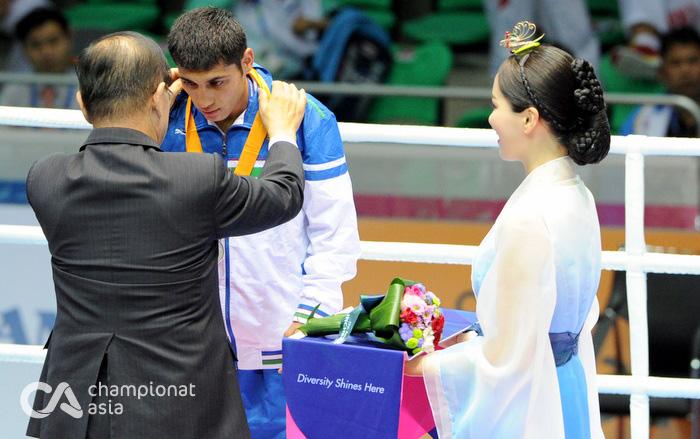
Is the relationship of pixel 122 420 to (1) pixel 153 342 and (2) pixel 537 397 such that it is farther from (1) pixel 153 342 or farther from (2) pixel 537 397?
(2) pixel 537 397

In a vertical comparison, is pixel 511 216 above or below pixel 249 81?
below

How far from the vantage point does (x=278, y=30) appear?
Answer: 21.0 feet

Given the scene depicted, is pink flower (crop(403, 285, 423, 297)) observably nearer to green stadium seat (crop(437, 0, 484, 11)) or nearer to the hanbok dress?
the hanbok dress

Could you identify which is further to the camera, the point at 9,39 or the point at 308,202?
the point at 9,39

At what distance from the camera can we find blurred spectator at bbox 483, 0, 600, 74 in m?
6.46

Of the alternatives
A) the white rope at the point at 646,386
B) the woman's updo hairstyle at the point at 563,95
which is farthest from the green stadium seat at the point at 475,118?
the woman's updo hairstyle at the point at 563,95

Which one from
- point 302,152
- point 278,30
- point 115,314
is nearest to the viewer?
point 115,314

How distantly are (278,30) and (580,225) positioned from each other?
14.1ft

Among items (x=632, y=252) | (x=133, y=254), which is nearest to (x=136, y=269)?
(x=133, y=254)

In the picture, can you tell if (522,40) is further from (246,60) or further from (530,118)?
(246,60)

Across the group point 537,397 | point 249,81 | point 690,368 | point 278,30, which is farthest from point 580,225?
point 278,30

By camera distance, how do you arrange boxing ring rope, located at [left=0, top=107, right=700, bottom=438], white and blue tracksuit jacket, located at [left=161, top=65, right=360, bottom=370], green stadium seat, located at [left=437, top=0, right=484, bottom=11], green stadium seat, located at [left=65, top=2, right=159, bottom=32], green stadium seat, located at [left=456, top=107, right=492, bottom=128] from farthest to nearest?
green stadium seat, located at [left=437, top=0, right=484, bottom=11] → green stadium seat, located at [left=65, top=2, right=159, bottom=32] → green stadium seat, located at [left=456, top=107, right=492, bottom=128] → boxing ring rope, located at [left=0, top=107, right=700, bottom=438] → white and blue tracksuit jacket, located at [left=161, top=65, right=360, bottom=370]

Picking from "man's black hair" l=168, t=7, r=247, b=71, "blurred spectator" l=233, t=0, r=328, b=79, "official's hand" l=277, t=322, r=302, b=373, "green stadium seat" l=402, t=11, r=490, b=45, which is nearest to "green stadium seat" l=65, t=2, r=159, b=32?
"blurred spectator" l=233, t=0, r=328, b=79

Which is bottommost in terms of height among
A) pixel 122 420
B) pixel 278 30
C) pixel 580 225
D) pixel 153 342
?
pixel 122 420
